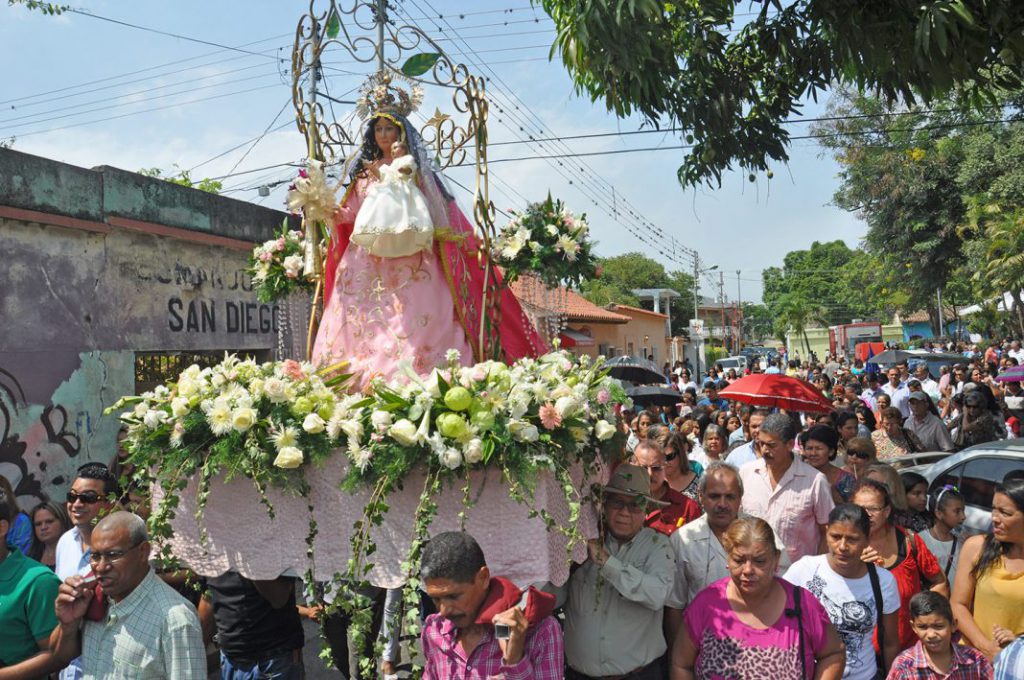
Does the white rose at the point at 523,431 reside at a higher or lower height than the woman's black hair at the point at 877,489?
higher

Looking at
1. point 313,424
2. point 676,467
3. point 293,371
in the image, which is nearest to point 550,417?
point 313,424

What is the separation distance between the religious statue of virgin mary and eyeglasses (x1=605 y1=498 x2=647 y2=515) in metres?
1.21

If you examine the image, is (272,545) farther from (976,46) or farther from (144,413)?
(976,46)

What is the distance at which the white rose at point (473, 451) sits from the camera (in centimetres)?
320

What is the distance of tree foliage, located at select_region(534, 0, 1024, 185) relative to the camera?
14.4ft

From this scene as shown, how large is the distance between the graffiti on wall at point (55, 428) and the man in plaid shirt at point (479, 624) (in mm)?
5309

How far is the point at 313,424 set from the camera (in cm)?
345

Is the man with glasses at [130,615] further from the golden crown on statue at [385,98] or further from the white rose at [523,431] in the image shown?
the golden crown on statue at [385,98]

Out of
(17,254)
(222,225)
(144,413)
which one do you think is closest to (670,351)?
(222,225)

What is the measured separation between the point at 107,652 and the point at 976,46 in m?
4.71

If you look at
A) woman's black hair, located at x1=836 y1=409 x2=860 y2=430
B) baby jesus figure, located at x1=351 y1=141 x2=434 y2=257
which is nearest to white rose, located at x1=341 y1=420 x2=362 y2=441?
baby jesus figure, located at x1=351 y1=141 x2=434 y2=257

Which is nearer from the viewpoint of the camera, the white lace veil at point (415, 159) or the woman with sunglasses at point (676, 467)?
the white lace veil at point (415, 159)

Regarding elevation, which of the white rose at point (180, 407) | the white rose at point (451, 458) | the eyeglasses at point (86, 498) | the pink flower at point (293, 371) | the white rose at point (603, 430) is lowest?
the eyeglasses at point (86, 498)

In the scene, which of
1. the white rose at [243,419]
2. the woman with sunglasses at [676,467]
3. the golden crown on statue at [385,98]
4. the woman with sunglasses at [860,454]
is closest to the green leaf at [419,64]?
the golden crown on statue at [385,98]
